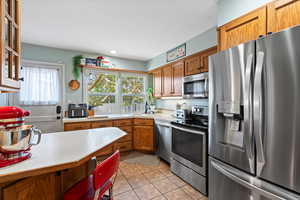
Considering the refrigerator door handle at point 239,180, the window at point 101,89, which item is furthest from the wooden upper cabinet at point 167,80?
the refrigerator door handle at point 239,180

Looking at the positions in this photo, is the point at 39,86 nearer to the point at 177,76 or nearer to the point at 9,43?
the point at 9,43

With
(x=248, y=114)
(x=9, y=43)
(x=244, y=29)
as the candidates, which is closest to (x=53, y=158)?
(x=9, y=43)

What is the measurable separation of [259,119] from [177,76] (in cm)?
212

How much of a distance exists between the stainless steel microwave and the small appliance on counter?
229 centimetres

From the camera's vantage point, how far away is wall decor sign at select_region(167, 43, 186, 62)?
290 centimetres

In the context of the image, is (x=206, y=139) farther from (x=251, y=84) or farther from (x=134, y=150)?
(x=134, y=150)

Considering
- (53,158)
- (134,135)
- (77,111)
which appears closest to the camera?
(53,158)

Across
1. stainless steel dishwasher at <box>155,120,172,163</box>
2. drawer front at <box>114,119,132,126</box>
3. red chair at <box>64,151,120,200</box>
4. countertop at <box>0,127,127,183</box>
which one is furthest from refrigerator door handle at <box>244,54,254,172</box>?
drawer front at <box>114,119,132,126</box>

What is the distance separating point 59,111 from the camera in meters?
3.16

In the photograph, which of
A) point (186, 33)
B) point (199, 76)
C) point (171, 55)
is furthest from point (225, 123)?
point (171, 55)

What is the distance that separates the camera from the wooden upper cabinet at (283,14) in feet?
3.46

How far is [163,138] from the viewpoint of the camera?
Result: 2895mm

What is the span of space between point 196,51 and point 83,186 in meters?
2.57

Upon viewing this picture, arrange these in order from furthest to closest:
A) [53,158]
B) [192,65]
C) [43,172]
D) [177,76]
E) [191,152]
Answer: [177,76] < [192,65] < [191,152] < [53,158] < [43,172]
